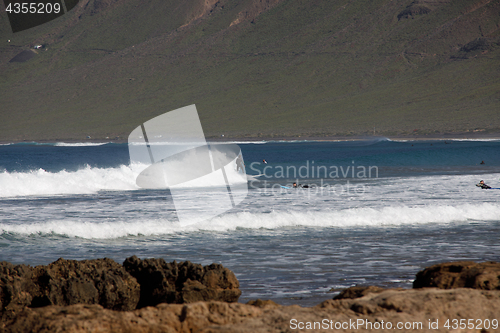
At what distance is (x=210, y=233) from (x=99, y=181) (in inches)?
672

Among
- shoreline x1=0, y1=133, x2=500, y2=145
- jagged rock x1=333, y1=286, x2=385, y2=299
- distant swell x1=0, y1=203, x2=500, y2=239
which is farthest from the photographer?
shoreline x1=0, y1=133, x2=500, y2=145

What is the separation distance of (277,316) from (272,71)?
145239mm

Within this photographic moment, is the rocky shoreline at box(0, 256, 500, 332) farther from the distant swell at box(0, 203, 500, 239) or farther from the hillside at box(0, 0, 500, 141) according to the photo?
the hillside at box(0, 0, 500, 141)

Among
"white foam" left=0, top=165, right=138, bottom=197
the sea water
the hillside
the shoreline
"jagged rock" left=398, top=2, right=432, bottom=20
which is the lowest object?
the sea water

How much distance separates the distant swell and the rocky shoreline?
6786 millimetres

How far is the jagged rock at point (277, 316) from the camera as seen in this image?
15.2 feet

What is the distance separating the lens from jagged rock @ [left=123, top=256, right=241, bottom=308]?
6.80m

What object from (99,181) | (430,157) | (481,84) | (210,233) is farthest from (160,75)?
(210,233)

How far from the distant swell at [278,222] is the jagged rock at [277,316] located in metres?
8.87

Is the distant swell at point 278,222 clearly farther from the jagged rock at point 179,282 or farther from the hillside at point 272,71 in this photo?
the hillside at point 272,71

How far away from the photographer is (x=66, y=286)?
21.4 ft

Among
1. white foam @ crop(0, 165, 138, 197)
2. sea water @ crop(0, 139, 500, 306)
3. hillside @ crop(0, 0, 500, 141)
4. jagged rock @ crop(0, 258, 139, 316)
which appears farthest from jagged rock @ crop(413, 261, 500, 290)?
hillside @ crop(0, 0, 500, 141)

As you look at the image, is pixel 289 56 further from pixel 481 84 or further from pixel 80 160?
pixel 80 160

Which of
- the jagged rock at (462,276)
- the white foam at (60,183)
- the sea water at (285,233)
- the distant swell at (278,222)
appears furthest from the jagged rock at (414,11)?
the jagged rock at (462,276)
